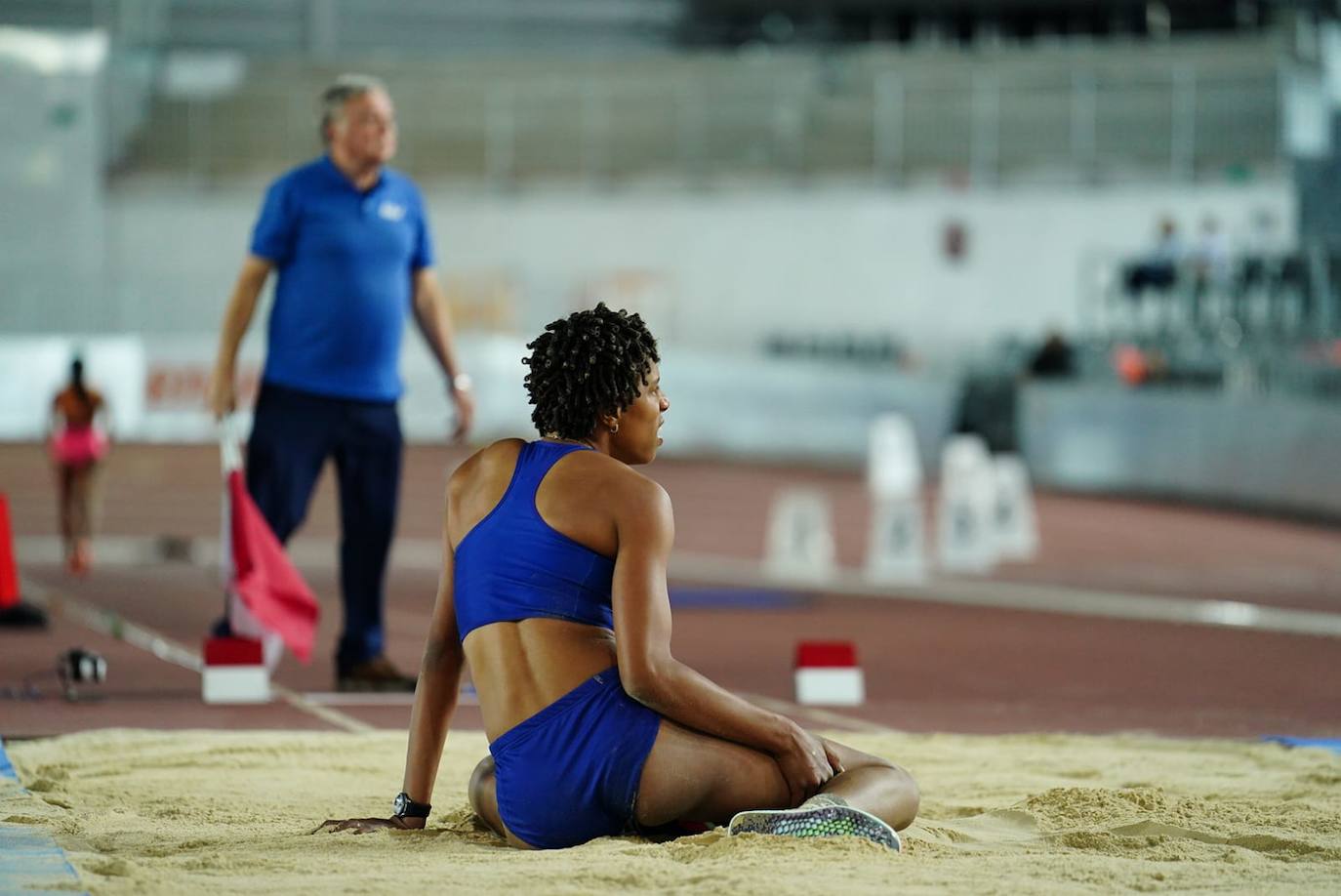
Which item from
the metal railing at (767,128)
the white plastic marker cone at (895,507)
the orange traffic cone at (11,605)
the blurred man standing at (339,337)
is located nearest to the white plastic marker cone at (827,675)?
the blurred man standing at (339,337)

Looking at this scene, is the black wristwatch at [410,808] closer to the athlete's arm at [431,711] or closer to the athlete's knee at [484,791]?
the athlete's arm at [431,711]

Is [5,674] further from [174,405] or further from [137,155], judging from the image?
[137,155]

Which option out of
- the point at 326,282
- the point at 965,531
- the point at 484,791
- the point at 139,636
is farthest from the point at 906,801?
the point at 965,531

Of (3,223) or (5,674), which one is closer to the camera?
(5,674)

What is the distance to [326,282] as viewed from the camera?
28.0ft

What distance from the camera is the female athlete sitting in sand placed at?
485 centimetres

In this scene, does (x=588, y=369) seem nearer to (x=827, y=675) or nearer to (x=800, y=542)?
(x=827, y=675)

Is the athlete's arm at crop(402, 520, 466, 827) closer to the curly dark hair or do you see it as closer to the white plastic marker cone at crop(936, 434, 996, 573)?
the curly dark hair

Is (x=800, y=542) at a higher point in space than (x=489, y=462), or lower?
lower

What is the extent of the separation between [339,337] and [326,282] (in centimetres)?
23

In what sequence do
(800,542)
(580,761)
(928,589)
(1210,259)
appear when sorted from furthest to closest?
(1210,259) → (800,542) → (928,589) → (580,761)

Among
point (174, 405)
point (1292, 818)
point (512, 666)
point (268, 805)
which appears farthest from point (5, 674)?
point (174, 405)

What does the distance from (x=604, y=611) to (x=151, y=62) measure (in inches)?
1266

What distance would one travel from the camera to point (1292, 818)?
5676 millimetres
